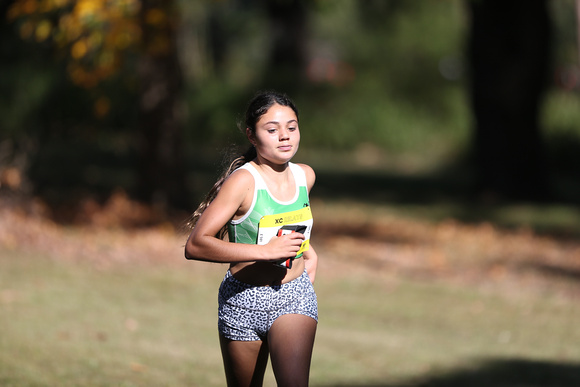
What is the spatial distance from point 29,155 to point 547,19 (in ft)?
33.6

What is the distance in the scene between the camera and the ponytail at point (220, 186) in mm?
4234

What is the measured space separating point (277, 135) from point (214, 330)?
453cm

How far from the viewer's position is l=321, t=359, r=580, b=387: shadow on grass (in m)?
6.91

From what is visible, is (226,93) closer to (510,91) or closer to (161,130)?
(510,91)

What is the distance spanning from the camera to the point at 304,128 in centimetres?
2777

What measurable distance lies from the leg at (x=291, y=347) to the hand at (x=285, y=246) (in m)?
0.34

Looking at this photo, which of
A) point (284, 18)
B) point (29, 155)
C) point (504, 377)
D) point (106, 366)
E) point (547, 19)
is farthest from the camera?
point (284, 18)

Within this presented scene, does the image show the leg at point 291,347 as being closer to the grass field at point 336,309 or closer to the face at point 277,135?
the face at point 277,135

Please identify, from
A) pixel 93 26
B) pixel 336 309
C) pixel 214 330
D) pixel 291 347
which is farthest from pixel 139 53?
pixel 291 347

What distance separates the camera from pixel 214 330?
8.30 meters

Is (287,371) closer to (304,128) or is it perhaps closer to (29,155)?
(29,155)

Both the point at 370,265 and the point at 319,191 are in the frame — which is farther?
the point at 319,191

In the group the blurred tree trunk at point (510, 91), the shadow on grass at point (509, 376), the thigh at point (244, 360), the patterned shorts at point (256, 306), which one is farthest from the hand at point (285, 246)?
the blurred tree trunk at point (510, 91)

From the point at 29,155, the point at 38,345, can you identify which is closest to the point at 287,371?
the point at 38,345
